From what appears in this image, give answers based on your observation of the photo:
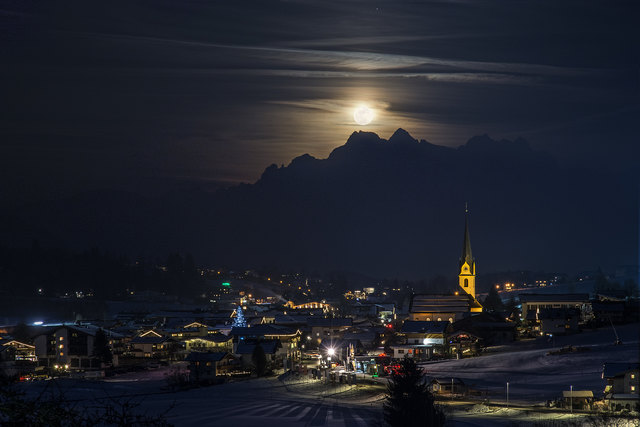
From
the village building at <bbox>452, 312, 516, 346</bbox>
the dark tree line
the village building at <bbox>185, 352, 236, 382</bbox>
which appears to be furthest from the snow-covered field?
the dark tree line

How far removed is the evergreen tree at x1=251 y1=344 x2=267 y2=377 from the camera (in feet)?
144

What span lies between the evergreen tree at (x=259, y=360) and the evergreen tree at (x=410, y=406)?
61.8 feet

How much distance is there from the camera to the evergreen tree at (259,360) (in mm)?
43906

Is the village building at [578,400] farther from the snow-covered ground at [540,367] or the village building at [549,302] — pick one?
the village building at [549,302]

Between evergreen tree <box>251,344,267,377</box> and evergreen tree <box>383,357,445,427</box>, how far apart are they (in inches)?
741

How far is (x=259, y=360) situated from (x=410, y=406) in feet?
70.1

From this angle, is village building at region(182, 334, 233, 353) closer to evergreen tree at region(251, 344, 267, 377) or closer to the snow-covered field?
the snow-covered field

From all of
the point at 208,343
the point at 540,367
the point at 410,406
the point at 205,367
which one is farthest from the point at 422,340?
the point at 410,406

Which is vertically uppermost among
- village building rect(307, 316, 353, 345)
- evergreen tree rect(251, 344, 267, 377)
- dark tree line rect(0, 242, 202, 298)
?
dark tree line rect(0, 242, 202, 298)

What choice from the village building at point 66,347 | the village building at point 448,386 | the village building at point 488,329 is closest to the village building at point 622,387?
the village building at point 448,386

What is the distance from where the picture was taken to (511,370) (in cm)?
3794

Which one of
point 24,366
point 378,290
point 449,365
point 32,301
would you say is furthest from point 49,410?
point 378,290

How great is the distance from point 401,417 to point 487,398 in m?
7.99

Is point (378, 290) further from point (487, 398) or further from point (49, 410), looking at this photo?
point (49, 410)
